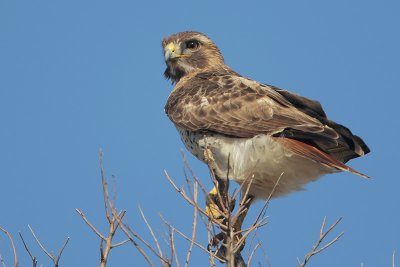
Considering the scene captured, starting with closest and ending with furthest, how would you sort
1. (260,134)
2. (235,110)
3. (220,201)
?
(220,201)
(260,134)
(235,110)

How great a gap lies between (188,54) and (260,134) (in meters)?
2.64

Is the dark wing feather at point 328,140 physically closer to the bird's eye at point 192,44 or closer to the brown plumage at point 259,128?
the brown plumage at point 259,128

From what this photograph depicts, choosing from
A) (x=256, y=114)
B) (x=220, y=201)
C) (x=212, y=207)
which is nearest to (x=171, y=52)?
(x=256, y=114)

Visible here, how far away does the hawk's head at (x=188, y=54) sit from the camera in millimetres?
8648

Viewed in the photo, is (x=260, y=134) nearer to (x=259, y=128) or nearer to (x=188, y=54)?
(x=259, y=128)

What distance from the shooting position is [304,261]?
429cm

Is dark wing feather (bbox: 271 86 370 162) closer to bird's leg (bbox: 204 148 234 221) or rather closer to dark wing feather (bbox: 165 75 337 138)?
dark wing feather (bbox: 165 75 337 138)

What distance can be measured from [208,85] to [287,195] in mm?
1484

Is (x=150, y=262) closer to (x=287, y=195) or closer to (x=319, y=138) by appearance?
(x=319, y=138)

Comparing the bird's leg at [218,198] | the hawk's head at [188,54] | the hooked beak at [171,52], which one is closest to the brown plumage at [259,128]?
the bird's leg at [218,198]

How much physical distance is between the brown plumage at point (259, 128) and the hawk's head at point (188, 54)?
0.85m

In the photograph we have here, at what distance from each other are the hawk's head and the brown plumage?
85 centimetres

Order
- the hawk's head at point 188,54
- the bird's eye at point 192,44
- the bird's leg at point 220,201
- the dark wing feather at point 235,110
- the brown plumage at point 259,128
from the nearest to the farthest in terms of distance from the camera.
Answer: the bird's leg at point 220,201, the brown plumage at point 259,128, the dark wing feather at point 235,110, the hawk's head at point 188,54, the bird's eye at point 192,44

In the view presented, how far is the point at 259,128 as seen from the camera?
21.3 feet
